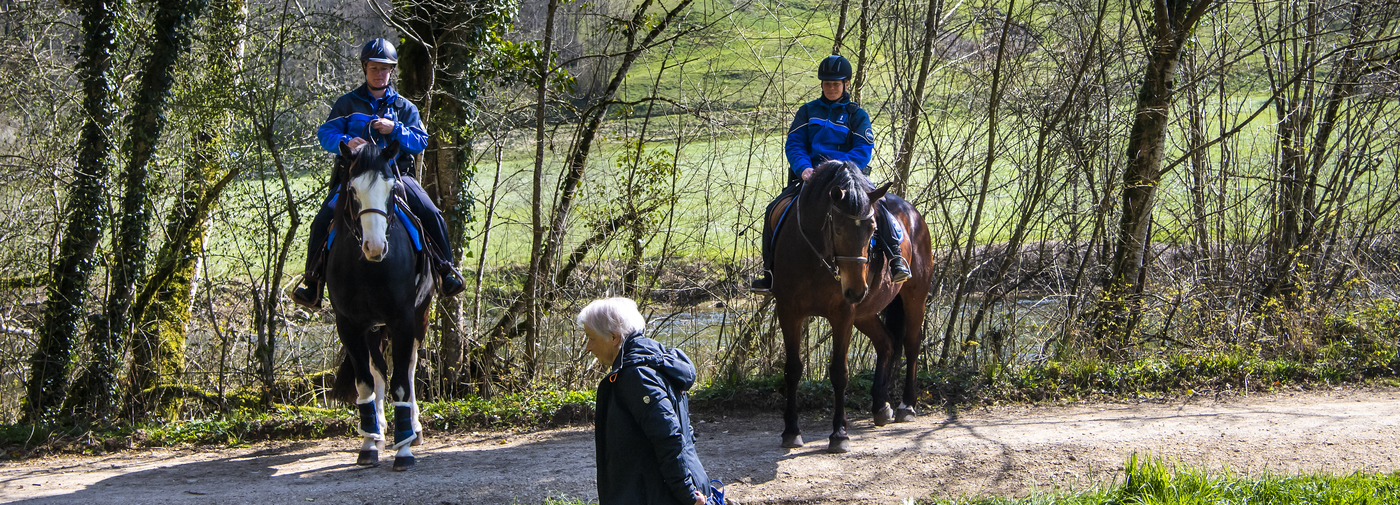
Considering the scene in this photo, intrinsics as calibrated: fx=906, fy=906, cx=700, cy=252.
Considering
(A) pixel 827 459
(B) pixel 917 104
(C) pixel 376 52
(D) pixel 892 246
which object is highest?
(C) pixel 376 52

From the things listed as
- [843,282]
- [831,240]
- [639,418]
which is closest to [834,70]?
[831,240]

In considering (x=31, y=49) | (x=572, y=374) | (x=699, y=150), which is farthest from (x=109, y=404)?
(x=699, y=150)

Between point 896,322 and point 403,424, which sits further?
point 896,322

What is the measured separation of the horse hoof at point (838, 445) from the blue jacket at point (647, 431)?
264 centimetres

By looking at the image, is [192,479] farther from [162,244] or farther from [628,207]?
[628,207]

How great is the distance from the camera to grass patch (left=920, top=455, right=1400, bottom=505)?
4.18 m

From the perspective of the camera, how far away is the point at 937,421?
6.48 m

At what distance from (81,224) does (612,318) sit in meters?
5.96

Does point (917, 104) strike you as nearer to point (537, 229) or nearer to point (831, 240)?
point (831, 240)

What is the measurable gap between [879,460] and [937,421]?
4.08 ft

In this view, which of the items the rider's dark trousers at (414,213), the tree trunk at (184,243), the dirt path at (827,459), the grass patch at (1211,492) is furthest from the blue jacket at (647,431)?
the tree trunk at (184,243)

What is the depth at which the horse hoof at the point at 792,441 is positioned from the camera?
227 inches

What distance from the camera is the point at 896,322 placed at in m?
6.82

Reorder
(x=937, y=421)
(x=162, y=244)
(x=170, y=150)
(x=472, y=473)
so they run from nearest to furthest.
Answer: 1. (x=472, y=473)
2. (x=937, y=421)
3. (x=170, y=150)
4. (x=162, y=244)
